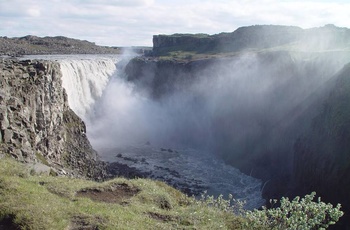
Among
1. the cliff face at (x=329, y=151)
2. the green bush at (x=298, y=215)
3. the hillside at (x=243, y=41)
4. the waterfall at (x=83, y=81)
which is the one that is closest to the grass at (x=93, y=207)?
the green bush at (x=298, y=215)

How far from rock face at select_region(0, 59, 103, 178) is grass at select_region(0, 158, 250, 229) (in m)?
8.50

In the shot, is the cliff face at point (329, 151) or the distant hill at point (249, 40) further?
the distant hill at point (249, 40)

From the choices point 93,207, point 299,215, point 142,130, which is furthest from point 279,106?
point 93,207

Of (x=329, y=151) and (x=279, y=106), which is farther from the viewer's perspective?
(x=279, y=106)

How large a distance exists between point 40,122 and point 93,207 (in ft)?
73.9

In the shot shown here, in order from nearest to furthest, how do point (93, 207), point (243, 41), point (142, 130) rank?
point (93, 207)
point (142, 130)
point (243, 41)

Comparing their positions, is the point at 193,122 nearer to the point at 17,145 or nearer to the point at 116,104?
the point at 116,104

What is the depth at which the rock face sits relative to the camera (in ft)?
85.0

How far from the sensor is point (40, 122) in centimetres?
3428

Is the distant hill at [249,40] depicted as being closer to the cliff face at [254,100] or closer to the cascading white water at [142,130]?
the cliff face at [254,100]

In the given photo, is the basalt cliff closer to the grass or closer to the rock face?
the grass

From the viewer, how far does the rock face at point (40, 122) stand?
25.9m

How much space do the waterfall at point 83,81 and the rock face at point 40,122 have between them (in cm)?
1317

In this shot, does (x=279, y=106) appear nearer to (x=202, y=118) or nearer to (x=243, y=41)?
(x=202, y=118)
